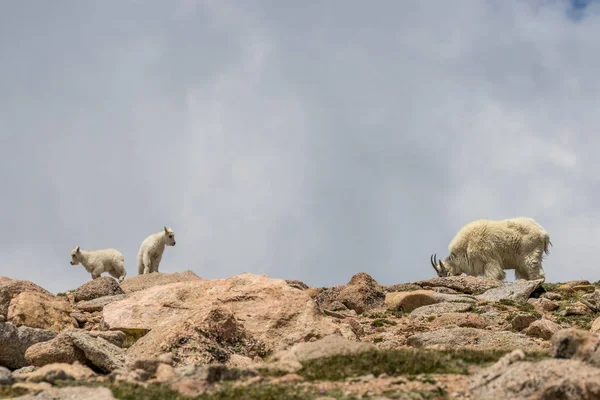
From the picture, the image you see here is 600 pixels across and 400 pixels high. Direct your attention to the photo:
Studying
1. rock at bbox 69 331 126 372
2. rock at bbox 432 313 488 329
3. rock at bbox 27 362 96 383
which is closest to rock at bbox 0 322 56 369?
rock at bbox 69 331 126 372

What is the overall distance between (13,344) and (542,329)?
474 inches

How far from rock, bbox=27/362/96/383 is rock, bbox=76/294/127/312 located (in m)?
10.3

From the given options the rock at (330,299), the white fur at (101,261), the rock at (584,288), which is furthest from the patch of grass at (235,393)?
the white fur at (101,261)

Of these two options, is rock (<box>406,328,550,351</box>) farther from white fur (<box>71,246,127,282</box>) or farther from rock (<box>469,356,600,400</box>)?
white fur (<box>71,246,127,282</box>)

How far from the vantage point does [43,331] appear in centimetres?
1567

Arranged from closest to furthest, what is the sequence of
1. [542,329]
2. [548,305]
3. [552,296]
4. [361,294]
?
1. [542,329]
2. [548,305]
3. [361,294]
4. [552,296]

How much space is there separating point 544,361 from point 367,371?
2.35m

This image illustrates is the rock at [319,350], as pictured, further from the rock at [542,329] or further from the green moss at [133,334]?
the rock at [542,329]

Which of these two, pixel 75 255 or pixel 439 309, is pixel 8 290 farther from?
pixel 75 255

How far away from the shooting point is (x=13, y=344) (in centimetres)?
1495

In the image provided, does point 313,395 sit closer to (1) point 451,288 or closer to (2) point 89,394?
(2) point 89,394

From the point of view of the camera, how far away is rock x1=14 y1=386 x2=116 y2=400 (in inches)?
351

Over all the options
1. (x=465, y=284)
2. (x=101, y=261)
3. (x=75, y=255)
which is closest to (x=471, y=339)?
(x=465, y=284)

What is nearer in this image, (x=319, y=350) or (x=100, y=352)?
(x=319, y=350)
